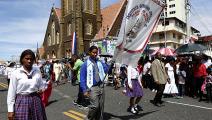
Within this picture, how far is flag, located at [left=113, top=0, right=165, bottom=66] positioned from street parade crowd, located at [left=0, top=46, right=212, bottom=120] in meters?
0.36

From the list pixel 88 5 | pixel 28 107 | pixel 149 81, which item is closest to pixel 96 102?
pixel 28 107

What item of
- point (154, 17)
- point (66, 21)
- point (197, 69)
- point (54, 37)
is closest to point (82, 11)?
point (66, 21)

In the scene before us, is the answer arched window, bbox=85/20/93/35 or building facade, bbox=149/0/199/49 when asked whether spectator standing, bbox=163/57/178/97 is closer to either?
arched window, bbox=85/20/93/35

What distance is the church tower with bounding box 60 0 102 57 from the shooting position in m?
58.2

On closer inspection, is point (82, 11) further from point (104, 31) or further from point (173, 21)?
point (173, 21)

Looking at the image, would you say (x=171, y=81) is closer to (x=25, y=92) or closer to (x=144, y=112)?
(x=144, y=112)

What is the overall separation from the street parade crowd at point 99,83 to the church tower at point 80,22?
120 feet

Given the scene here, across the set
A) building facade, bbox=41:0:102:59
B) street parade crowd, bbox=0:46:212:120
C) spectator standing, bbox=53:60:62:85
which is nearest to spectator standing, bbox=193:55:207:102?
street parade crowd, bbox=0:46:212:120

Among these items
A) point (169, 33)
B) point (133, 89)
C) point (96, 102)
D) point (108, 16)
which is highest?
point (108, 16)

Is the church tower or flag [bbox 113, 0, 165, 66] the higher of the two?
the church tower

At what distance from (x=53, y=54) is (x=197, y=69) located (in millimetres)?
60817

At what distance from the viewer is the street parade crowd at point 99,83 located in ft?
17.7

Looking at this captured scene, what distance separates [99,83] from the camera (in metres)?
8.05

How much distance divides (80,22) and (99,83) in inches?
2010
